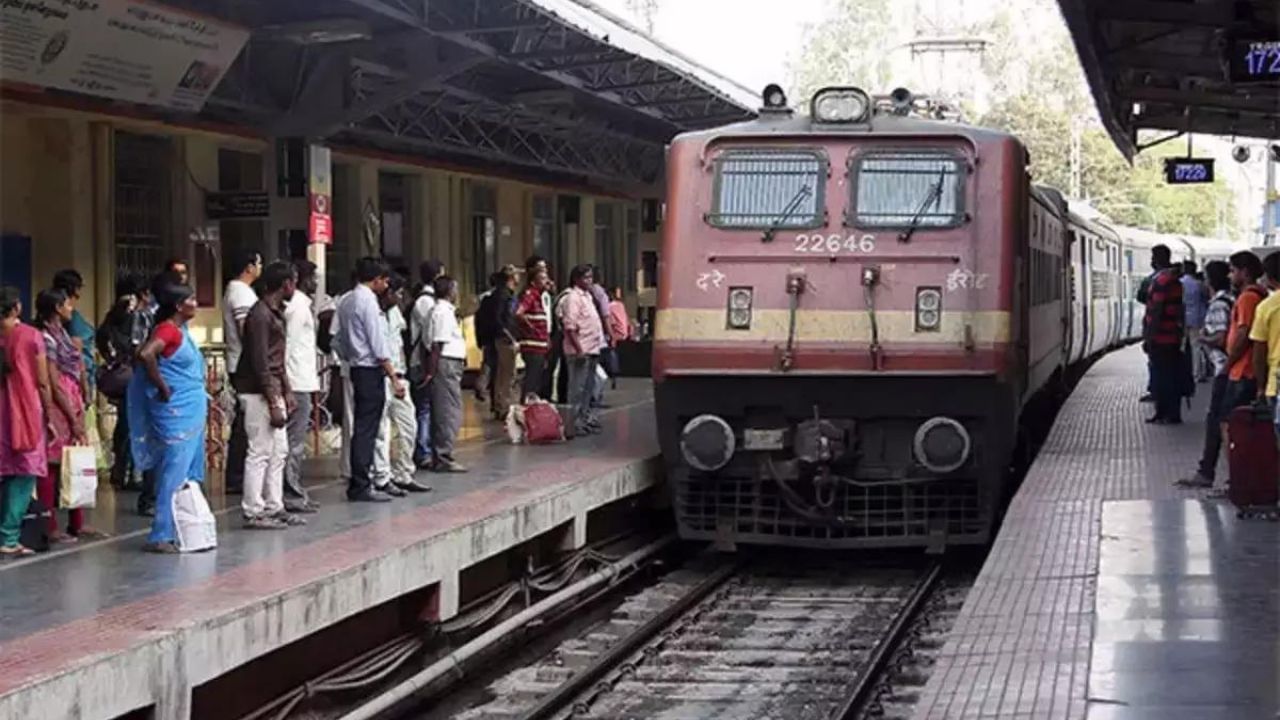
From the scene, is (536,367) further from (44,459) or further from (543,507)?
(44,459)

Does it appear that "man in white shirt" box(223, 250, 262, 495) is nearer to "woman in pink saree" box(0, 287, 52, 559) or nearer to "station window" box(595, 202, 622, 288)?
"woman in pink saree" box(0, 287, 52, 559)

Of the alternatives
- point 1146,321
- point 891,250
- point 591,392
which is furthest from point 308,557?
point 1146,321

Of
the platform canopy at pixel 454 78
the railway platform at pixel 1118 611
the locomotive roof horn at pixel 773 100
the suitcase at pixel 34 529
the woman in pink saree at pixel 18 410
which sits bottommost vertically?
the railway platform at pixel 1118 611

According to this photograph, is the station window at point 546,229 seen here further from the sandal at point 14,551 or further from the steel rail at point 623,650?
the sandal at point 14,551

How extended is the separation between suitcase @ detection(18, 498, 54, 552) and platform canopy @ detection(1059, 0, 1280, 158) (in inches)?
289

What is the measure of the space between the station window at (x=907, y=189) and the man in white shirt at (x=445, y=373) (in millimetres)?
2945

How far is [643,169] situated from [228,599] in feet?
67.1

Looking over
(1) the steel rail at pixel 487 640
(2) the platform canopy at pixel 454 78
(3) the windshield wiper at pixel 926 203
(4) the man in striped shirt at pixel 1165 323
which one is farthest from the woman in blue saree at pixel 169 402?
(4) the man in striped shirt at pixel 1165 323

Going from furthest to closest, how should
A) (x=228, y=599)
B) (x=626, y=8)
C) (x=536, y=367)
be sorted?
(x=626, y=8)
(x=536, y=367)
(x=228, y=599)

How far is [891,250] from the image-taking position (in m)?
12.1

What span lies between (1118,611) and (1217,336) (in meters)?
6.47

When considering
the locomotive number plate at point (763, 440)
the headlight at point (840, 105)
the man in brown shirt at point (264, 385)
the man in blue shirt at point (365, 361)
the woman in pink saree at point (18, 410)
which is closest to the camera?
the woman in pink saree at point (18, 410)

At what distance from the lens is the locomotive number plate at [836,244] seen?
39.8ft

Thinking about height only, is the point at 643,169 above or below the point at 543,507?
above
